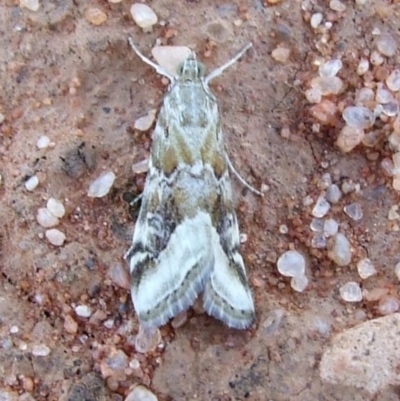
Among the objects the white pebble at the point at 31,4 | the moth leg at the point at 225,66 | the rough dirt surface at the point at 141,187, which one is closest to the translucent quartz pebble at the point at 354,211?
A: the rough dirt surface at the point at 141,187

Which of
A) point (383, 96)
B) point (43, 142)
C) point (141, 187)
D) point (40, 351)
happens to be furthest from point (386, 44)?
point (40, 351)

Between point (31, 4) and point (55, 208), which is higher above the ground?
point (31, 4)

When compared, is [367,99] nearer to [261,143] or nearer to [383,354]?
[261,143]

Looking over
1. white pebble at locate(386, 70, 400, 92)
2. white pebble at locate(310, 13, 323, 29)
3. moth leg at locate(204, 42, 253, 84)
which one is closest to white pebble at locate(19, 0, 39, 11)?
moth leg at locate(204, 42, 253, 84)

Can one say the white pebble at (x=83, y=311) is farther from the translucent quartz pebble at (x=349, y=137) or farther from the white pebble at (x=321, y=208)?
the translucent quartz pebble at (x=349, y=137)

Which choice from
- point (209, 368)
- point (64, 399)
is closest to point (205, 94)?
point (209, 368)

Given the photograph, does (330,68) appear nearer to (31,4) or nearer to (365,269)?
(365,269)
